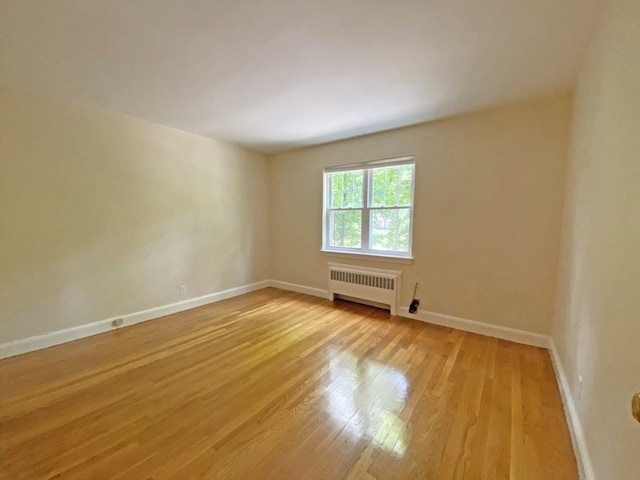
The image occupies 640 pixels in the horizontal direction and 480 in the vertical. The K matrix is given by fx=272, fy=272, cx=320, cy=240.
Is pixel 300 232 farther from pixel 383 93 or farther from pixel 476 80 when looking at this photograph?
pixel 476 80

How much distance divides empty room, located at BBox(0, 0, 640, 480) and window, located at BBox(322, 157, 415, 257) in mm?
36

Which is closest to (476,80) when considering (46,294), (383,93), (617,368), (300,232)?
(383,93)

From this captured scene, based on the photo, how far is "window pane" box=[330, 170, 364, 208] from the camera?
4.10m

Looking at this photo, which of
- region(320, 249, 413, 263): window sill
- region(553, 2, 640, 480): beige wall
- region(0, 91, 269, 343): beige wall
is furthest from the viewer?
region(320, 249, 413, 263): window sill

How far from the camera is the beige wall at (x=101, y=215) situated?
2.55 metres

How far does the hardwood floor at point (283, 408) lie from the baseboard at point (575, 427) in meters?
0.05

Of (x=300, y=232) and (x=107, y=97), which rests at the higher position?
(x=107, y=97)

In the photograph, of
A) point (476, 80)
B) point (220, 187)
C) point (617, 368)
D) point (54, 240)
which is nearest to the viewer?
point (617, 368)

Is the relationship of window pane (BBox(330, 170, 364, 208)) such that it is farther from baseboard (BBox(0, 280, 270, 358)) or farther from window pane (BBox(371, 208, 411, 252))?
baseboard (BBox(0, 280, 270, 358))

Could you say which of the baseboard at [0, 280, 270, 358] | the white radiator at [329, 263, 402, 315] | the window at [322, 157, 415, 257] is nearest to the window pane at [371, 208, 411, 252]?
the window at [322, 157, 415, 257]

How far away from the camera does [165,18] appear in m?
1.62

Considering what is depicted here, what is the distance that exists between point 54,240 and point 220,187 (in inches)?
80.8

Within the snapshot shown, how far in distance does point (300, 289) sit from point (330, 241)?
1033 millimetres

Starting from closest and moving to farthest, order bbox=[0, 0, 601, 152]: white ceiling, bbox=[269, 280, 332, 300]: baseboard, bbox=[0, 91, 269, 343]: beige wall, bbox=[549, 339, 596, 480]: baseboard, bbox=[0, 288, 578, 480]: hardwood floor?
1. bbox=[549, 339, 596, 480]: baseboard
2. bbox=[0, 288, 578, 480]: hardwood floor
3. bbox=[0, 0, 601, 152]: white ceiling
4. bbox=[0, 91, 269, 343]: beige wall
5. bbox=[269, 280, 332, 300]: baseboard
